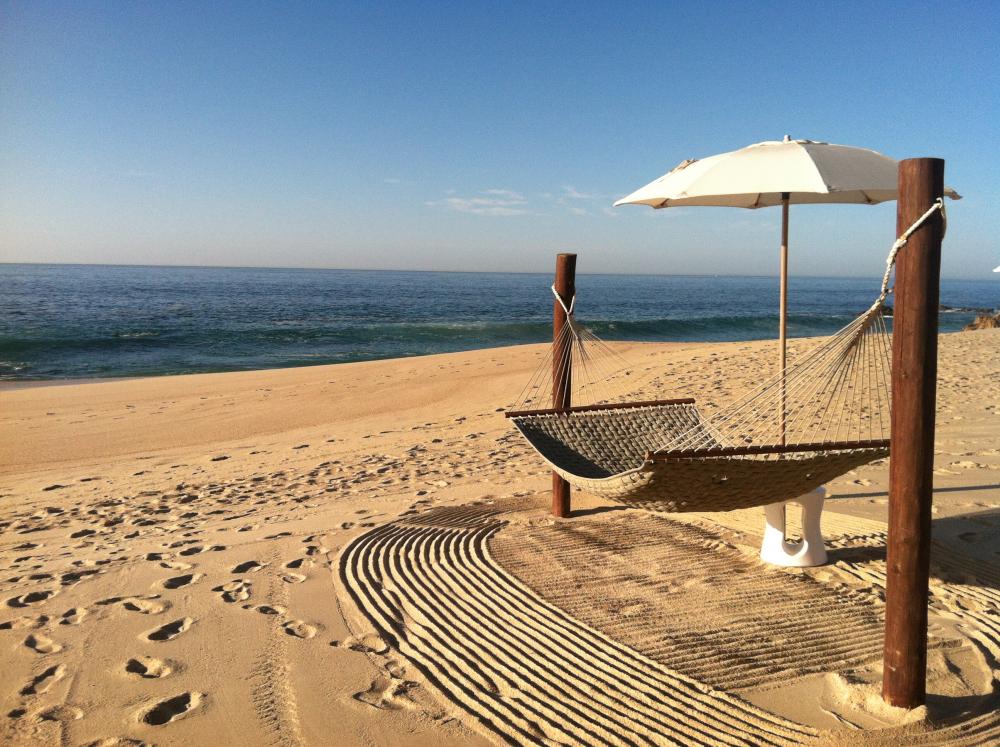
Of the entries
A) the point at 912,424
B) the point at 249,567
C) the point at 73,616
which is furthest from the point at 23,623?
the point at 912,424

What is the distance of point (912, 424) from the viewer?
87.2 inches

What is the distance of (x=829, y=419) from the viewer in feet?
22.9

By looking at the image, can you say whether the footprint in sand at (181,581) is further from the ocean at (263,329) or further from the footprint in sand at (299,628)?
the ocean at (263,329)

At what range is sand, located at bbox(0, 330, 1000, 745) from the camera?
234 centimetres

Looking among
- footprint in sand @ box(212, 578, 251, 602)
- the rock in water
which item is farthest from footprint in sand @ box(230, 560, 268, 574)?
the rock in water

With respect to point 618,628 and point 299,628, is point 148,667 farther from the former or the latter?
point 618,628

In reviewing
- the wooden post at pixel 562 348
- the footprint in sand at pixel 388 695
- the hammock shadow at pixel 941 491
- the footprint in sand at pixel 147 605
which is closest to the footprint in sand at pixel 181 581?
the footprint in sand at pixel 147 605

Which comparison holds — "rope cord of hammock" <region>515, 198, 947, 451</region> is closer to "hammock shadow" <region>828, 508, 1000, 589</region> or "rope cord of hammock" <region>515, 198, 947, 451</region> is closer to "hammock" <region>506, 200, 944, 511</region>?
"hammock" <region>506, 200, 944, 511</region>

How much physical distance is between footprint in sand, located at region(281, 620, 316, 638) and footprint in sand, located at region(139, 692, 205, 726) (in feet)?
1.59

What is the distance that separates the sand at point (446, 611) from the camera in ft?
7.66

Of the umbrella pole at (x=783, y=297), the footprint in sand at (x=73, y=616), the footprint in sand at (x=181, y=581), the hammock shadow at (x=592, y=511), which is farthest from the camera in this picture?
the hammock shadow at (x=592, y=511)

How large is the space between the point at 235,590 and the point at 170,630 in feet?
1.39

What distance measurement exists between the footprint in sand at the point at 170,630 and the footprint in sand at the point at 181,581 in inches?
15.6

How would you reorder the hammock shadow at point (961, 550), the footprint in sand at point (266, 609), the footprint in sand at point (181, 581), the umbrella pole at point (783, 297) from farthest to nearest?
the umbrella pole at point (783, 297)
the hammock shadow at point (961, 550)
the footprint in sand at point (181, 581)
the footprint in sand at point (266, 609)
